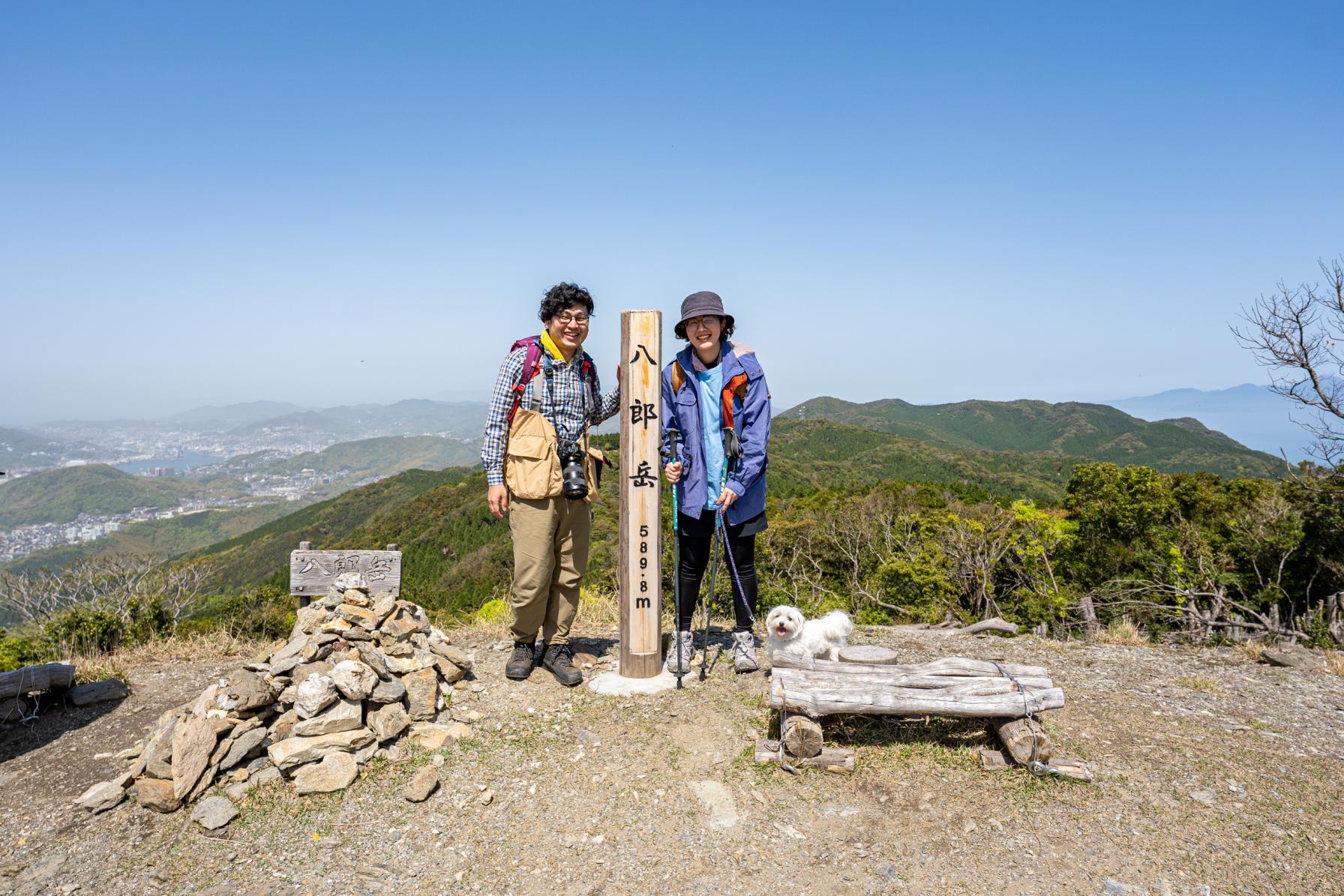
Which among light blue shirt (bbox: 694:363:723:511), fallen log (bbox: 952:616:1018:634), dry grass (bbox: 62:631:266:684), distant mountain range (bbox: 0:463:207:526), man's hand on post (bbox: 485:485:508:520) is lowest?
distant mountain range (bbox: 0:463:207:526)

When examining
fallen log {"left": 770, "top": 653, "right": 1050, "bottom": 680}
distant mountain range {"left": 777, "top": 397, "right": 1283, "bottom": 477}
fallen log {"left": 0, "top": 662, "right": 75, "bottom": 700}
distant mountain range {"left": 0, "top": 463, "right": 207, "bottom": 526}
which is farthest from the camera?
distant mountain range {"left": 0, "top": 463, "right": 207, "bottom": 526}

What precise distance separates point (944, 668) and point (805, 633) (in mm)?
926

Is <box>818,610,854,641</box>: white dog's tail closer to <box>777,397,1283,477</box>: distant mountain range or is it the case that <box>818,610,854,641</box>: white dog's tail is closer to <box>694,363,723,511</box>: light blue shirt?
<box>694,363,723,511</box>: light blue shirt

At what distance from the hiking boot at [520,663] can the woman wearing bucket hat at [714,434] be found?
1196 mm

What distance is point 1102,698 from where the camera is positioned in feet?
15.2

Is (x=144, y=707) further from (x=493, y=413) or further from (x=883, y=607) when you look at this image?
(x=883, y=607)

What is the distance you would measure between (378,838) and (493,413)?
8.27 ft

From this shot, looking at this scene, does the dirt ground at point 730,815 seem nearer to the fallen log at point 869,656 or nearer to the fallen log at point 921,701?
the fallen log at point 921,701

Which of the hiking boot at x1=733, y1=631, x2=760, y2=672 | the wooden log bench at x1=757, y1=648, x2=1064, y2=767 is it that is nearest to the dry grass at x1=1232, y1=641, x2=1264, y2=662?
the wooden log bench at x1=757, y1=648, x2=1064, y2=767

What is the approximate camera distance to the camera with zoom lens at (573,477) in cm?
447

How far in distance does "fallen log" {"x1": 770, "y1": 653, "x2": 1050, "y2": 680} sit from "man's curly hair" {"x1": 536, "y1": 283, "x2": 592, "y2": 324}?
280cm

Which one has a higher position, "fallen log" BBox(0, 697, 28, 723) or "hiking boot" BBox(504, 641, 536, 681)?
"hiking boot" BBox(504, 641, 536, 681)

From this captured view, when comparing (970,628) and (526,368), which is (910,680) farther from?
(970,628)

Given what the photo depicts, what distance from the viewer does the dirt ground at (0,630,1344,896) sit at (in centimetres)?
291
